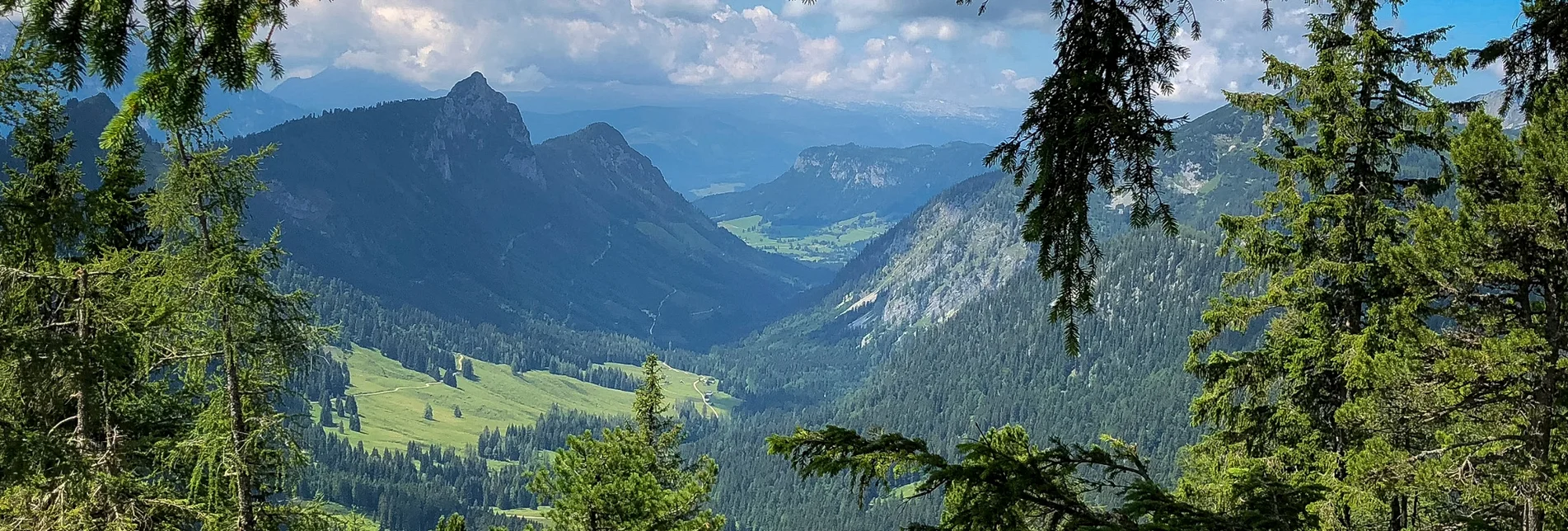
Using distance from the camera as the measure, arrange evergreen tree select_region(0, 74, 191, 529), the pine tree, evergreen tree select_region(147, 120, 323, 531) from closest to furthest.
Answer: evergreen tree select_region(0, 74, 191, 529)
evergreen tree select_region(147, 120, 323, 531)
the pine tree

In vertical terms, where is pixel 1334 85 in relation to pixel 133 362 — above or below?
above

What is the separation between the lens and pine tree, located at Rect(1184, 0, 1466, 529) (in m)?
12.4

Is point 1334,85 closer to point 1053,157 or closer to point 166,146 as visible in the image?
point 1053,157

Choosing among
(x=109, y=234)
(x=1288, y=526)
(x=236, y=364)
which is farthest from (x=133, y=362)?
(x=1288, y=526)

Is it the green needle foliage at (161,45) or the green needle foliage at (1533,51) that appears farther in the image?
the green needle foliage at (1533,51)

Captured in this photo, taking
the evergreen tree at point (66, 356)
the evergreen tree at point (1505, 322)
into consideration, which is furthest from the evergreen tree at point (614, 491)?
the evergreen tree at point (1505, 322)

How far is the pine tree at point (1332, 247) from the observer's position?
12.4 meters

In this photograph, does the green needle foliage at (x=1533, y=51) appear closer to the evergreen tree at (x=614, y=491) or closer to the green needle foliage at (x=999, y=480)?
the green needle foliage at (x=999, y=480)

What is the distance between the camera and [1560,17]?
8914mm

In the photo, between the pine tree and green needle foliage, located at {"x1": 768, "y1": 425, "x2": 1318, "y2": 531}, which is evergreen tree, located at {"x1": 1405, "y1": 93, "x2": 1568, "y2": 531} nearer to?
the pine tree

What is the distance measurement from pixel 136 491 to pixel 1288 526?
1284 cm

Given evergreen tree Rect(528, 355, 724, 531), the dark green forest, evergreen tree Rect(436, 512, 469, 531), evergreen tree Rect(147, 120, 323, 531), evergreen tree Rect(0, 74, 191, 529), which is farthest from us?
evergreen tree Rect(436, 512, 469, 531)

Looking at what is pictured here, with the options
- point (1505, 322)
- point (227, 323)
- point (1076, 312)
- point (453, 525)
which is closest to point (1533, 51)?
point (1505, 322)

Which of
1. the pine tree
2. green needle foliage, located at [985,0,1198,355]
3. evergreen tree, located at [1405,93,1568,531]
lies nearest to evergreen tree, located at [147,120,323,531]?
green needle foliage, located at [985,0,1198,355]
